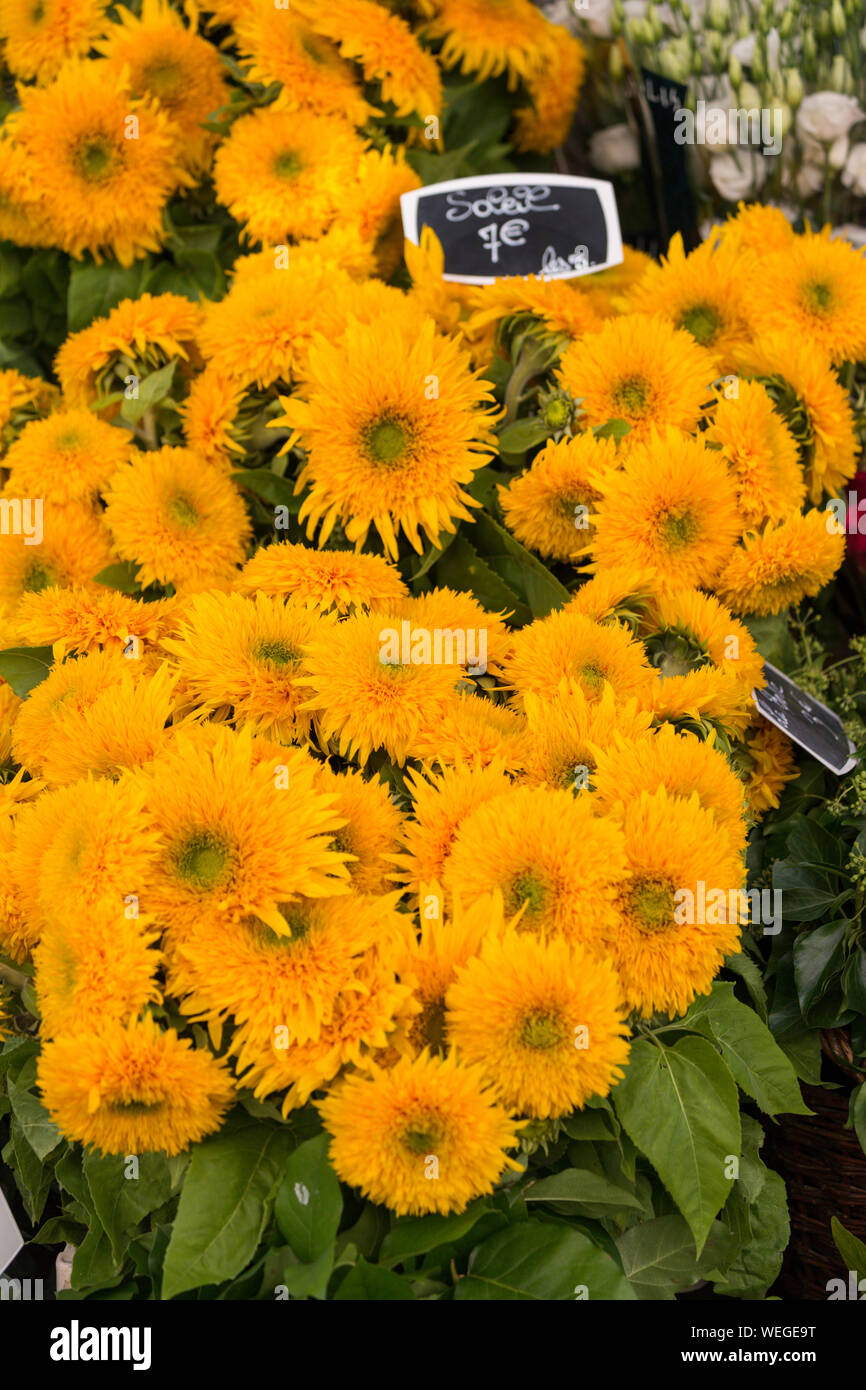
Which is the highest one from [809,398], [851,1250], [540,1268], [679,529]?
[809,398]

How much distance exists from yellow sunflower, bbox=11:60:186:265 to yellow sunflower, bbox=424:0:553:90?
0.37m

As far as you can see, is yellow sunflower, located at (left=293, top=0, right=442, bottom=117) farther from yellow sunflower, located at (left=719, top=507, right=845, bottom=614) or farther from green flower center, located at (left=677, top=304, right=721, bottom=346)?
yellow sunflower, located at (left=719, top=507, right=845, bottom=614)

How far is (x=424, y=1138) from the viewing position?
0.75 metres

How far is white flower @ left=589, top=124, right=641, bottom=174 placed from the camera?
168 cm

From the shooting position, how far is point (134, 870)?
0.81 m

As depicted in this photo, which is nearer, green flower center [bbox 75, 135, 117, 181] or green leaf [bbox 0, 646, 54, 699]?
green leaf [bbox 0, 646, 54, 699]

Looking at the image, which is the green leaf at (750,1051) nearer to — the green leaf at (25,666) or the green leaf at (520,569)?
the green leaf at (520,569)

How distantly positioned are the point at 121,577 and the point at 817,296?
78 cm

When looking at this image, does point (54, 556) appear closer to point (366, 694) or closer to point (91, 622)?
point (91, 622)

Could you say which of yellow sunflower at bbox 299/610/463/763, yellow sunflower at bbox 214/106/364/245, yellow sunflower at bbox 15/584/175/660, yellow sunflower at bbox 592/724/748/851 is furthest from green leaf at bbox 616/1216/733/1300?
yellow sunflower at bbox 214/106/364/245

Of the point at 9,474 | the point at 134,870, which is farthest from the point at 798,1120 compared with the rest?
the point at 9,474

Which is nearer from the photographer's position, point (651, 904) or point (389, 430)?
point (651, 904)

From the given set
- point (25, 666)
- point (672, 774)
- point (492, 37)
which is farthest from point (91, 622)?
point (492, 37)
